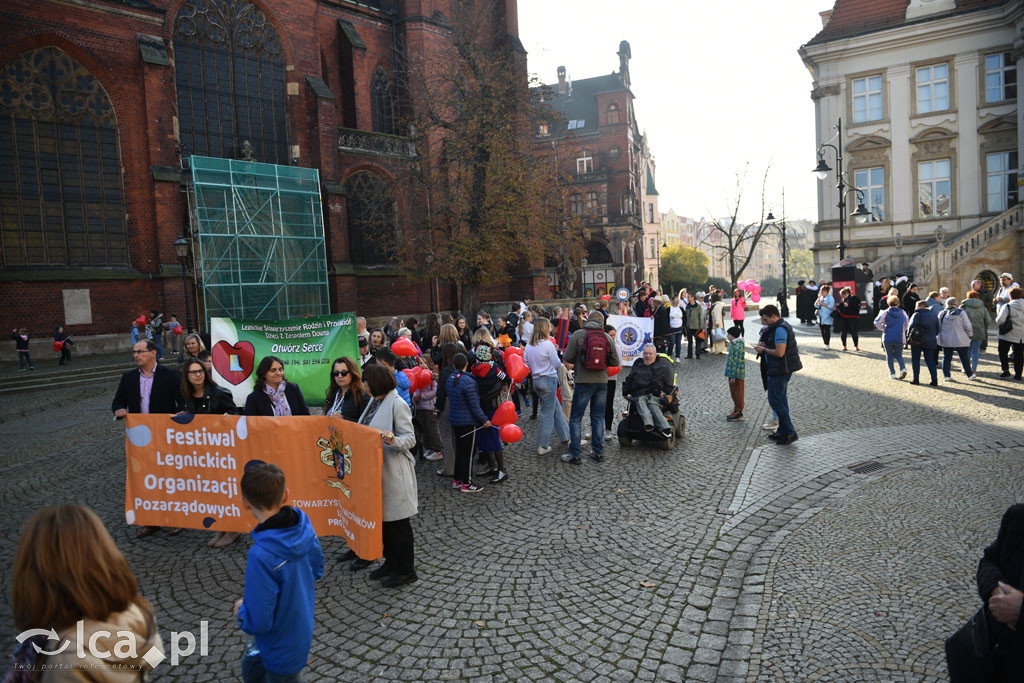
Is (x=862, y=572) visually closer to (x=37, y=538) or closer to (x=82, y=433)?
(x=37, y=538)

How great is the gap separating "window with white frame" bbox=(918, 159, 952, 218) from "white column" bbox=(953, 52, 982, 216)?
45 centimetres

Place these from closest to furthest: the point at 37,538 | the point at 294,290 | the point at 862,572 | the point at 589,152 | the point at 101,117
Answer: the point at 37,538
the point at 862,572
the point at 101,117
the point at 294,290
the point at 589,152

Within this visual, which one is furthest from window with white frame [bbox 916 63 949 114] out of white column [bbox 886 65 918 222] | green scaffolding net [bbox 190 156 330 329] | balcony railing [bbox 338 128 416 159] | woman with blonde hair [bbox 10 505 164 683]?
woman with blonde hair [bbox 10 505 164 683]

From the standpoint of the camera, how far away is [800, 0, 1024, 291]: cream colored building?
28906mm

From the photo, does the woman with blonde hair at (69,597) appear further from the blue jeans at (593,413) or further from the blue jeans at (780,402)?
the blue jeans at (780,402)

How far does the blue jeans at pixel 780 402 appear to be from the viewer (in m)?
8.63

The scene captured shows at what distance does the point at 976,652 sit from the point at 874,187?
113ft

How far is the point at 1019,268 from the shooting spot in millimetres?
24953

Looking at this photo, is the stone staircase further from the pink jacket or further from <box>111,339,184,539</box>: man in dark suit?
<box>111,339,184,539</box>: man in dark suit

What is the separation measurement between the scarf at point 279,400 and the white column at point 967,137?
112ft

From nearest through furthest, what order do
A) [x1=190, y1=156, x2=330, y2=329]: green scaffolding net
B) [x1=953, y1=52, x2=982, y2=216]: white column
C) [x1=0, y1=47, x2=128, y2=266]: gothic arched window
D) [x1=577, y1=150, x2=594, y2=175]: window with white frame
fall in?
1. [x1=0, y1=47, x2=128, y2=266]: gothic arched window
2. [x1=190, y1=156, x2=330, y2=329]: green scaffolding net
3. [x1=953, y1=52, x2=982, y2=216]: white column
4. [x1=577, y1=150, x2=594, y2=175]: window with white frame

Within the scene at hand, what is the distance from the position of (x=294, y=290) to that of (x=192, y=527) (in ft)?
72.7

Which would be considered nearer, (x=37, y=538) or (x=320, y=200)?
(x=37, y=538)

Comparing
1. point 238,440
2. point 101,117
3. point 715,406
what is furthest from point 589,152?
point 238,440
